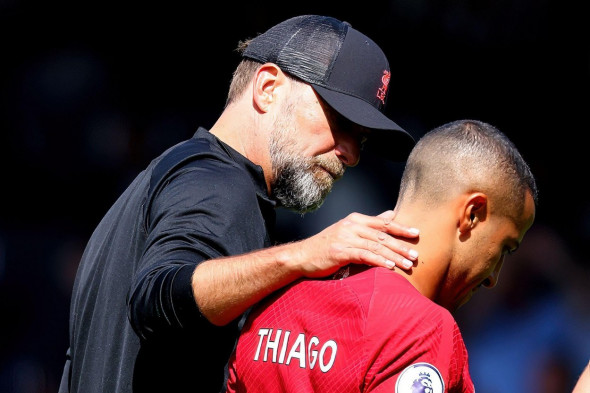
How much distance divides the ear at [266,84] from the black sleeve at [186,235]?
0.42 meters

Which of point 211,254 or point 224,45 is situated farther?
point 224,45

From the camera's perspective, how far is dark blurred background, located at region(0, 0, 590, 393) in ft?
14.6

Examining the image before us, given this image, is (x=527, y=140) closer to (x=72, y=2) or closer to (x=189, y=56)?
(x=189, y=56)

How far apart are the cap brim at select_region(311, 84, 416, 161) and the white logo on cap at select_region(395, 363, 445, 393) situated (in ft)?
2.69

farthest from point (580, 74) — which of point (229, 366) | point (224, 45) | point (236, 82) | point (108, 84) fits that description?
point (229, 366)

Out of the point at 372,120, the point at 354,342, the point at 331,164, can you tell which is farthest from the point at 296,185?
the point at 354,342

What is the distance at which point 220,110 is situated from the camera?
4.87 metres

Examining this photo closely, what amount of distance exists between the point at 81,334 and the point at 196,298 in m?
0.52

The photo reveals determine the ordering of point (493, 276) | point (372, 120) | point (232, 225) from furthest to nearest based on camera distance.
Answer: point (372, 120) → point (493, 276) → point (232, 225)

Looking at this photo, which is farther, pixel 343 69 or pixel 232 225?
pixel 343 69

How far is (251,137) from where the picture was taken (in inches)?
94.5

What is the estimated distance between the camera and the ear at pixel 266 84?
245cm

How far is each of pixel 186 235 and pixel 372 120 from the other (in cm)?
71

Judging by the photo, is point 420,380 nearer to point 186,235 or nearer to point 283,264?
point 283,264
